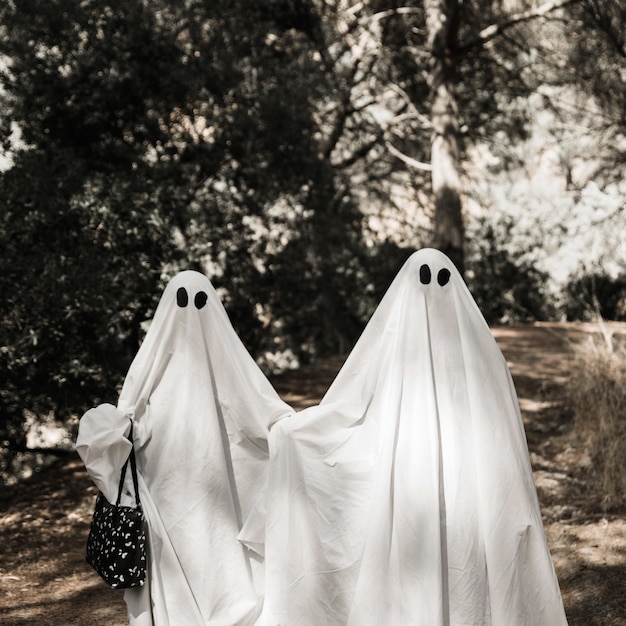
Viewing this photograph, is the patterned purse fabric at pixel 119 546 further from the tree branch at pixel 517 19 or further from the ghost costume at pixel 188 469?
the tree branch at pixel 517 19

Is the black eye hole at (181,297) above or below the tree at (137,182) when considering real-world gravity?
below

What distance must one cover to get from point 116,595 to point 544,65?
1136 centimetres

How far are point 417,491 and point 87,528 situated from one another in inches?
151

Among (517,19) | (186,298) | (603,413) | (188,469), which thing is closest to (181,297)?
(186,298)

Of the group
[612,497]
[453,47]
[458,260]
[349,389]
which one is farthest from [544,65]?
[349,389]

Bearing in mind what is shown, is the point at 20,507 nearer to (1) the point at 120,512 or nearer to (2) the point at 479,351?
(1) the point at 120,512

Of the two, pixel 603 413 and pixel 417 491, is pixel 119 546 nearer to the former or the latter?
pixel 417 491

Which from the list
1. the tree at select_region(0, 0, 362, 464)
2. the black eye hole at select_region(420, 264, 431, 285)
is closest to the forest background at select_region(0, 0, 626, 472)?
the tree at select_region(0, 0, 362, 464)

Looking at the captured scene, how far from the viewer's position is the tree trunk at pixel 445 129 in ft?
38.0

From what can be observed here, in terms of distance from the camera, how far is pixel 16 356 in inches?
258

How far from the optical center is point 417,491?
3412mm

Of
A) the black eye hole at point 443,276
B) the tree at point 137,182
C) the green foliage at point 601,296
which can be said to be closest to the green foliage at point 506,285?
the green foliage at point 601,296

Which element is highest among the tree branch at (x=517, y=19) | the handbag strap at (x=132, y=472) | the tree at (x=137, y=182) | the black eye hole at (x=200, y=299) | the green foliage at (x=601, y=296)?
the tree branch at (x=517, y=19)

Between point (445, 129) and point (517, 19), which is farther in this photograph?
point (445, 129)
